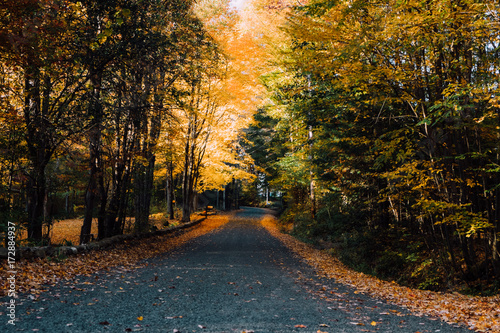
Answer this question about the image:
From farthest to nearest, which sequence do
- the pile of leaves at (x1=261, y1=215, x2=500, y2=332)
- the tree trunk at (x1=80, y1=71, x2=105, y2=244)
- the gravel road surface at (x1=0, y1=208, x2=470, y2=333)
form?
the tree trunk at (x1=80, y1=71, x2=105, y2=244)
the pile of leaves at (x1=261, y1=215, x2=500, y2=332)
the gravel road surface at (x1=0, y1=208, x2=470, y2=333)

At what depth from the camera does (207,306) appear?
189 inches

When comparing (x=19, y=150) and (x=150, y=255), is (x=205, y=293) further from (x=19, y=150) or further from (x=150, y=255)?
(x=19, y=150)

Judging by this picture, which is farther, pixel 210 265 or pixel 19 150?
pixel 210 265

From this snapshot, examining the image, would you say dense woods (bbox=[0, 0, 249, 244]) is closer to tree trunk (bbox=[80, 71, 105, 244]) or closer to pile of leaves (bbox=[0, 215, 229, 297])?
tree trunk (bbox=[80, 71, 105, 244])

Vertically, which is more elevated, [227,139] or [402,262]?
[227,139]

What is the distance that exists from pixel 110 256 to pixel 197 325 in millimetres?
5581

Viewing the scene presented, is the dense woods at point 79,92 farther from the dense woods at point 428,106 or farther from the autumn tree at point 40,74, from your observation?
the dense woods at point 428,106

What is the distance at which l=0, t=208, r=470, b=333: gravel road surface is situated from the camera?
12.8 feet

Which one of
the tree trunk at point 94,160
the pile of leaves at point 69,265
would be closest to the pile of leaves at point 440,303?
the pile of leaves at point 69,265

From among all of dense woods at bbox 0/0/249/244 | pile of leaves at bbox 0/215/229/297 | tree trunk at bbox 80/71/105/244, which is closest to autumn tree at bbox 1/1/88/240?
dense woods at bbox 0/0/249/244

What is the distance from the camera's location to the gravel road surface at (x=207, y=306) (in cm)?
391

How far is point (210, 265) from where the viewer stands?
27.1 ft

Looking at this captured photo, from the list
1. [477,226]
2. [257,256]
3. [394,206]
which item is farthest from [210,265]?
[394,206]

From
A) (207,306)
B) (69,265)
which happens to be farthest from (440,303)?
(69,265)
